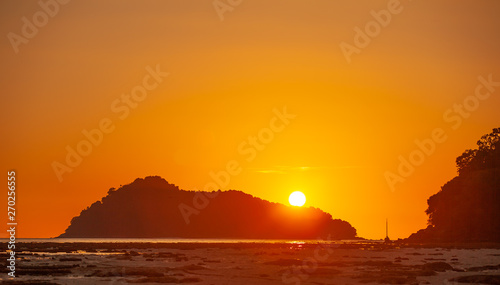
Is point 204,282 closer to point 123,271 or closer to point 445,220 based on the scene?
point 123,271

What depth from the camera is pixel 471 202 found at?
5404 inches

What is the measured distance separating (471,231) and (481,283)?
9490 cm

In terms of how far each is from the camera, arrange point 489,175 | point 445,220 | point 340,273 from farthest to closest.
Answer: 1. point 445,220
2. point 489,175
3. point 340,273

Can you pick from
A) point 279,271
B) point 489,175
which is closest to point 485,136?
point 489,175

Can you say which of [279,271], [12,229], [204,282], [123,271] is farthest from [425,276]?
[12,229]

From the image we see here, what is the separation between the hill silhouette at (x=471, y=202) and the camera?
134125 mm

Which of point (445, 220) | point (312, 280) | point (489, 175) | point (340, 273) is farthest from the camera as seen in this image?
point (445, 220)

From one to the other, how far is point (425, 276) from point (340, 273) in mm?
7073

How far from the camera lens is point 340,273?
2279 inches

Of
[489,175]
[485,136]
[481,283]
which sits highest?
[485,136]

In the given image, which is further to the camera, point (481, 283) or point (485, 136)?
point (485, 136)

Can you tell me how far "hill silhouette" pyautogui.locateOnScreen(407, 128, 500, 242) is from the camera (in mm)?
134125

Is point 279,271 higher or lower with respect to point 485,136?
lower

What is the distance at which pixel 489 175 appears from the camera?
136m
